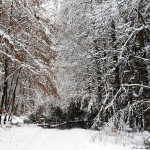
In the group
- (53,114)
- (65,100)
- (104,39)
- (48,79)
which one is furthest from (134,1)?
(53,114)

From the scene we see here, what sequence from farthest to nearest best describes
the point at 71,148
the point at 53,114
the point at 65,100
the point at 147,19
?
the point at 53,114
the point at 65,100
the point at 147,19
the point at 71,148

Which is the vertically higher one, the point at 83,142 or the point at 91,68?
the point at 91,68

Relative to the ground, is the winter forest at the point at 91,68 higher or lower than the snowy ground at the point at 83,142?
higher

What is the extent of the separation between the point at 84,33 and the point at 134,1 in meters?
5.57

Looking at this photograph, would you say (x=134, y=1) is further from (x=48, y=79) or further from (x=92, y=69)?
(x=92, y=69)

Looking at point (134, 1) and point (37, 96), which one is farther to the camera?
point (37, 96)

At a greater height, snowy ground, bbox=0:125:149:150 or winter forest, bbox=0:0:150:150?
winter forest, bbox=0:0:150:150

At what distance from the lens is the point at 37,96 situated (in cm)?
1458

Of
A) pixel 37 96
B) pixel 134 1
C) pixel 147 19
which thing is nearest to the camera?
pixel 134 1

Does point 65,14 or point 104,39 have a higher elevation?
point 65,14

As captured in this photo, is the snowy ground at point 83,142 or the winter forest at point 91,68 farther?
Answer: the winter forest at point 91,68

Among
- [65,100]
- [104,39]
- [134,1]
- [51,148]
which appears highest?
[104,39]

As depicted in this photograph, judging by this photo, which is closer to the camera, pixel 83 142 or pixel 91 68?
pixel 83 142

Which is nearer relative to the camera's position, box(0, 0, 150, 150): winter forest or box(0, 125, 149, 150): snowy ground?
box(0, 125, 149, 150): snowy ground
